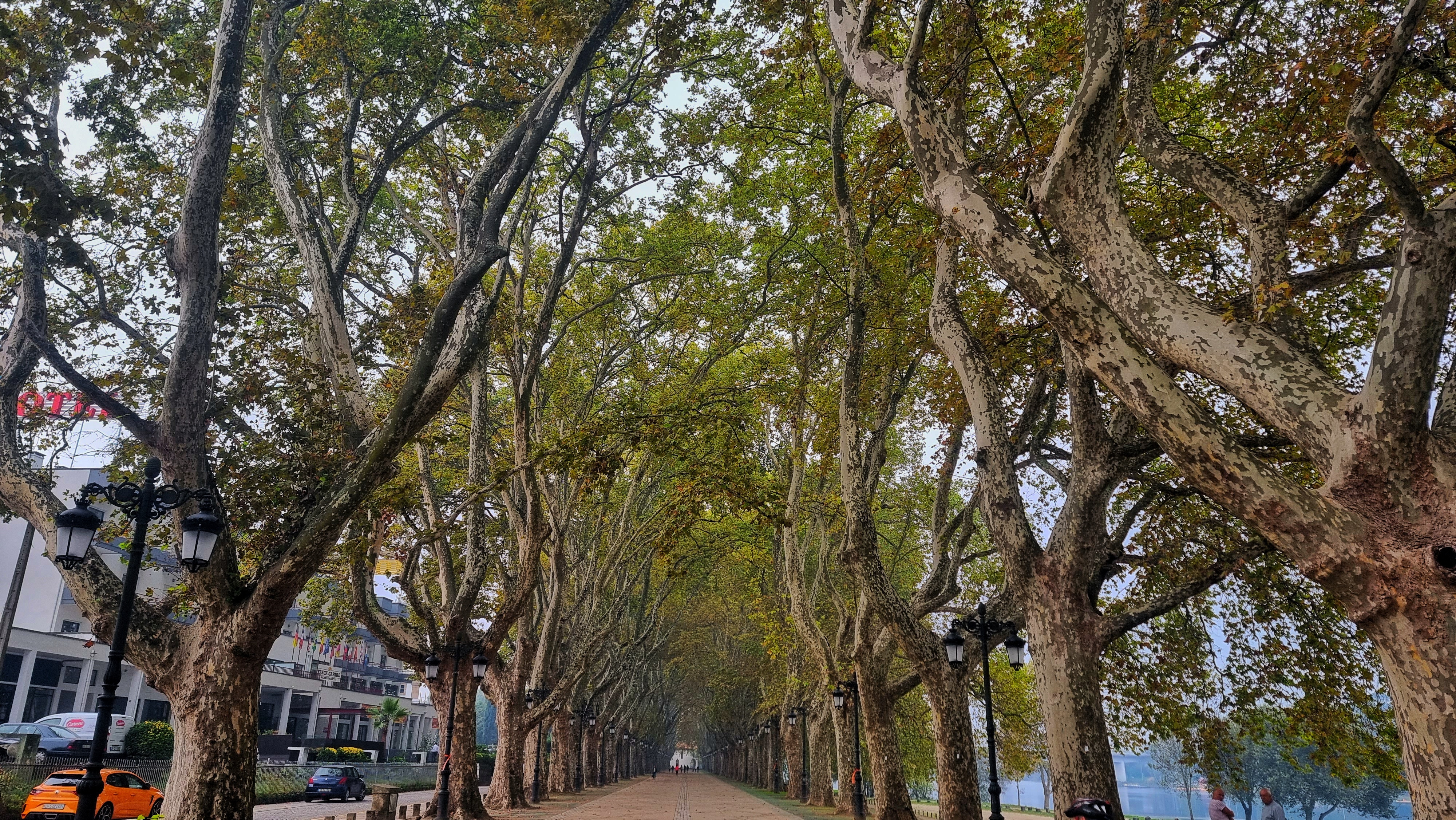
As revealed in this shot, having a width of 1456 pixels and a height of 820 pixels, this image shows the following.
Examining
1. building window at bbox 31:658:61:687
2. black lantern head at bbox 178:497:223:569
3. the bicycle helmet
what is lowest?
the bicycle helmet

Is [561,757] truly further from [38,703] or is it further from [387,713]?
[387,713]

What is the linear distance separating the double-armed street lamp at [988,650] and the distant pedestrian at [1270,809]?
3.53 metres

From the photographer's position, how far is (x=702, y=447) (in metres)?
20.7

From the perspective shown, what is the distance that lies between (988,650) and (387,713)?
166 ft

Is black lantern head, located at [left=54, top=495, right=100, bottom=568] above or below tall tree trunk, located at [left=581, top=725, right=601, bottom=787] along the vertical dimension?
above

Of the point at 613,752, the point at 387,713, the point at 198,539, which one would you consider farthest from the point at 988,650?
the point at 387,713

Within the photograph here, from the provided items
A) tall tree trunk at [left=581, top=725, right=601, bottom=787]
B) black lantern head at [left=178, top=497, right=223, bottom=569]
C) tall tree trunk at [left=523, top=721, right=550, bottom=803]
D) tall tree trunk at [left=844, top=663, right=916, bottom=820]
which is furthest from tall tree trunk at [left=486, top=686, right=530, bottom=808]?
tall tree trunk at [left=581, top=725, right=601, bottom=787]

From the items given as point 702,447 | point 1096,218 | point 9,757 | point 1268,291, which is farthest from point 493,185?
point 9,757

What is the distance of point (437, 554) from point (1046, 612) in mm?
11607

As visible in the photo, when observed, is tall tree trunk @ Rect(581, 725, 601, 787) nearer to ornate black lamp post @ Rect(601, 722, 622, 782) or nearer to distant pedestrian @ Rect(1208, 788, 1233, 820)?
ornate black lamp post @ Rect(601, 722, 622, 782)

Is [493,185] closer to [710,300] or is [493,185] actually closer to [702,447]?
[710,300]

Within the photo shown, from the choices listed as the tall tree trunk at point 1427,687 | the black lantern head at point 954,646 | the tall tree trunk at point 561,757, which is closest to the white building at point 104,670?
the tall tree trunk at point 561,757

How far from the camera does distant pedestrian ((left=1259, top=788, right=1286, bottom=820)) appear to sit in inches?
442

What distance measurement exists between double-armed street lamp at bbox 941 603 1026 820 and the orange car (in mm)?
11672
